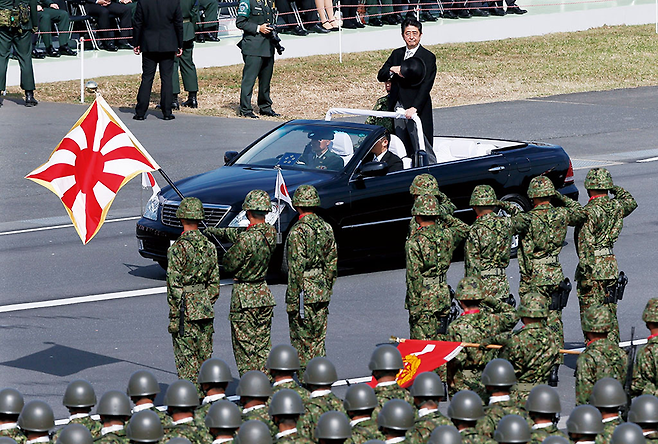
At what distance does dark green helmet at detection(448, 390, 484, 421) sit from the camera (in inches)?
275

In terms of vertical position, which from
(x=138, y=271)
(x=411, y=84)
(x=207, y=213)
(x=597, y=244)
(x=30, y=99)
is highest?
(x=411, y=84)

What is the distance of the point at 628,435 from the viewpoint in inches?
244

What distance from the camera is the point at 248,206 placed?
10.2m

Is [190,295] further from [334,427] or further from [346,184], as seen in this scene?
[346,184]

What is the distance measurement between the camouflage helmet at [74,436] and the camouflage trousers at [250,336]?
11.8 feet

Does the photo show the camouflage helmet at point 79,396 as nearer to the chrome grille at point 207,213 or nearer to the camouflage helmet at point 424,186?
the camouflage helmet at point 424,186

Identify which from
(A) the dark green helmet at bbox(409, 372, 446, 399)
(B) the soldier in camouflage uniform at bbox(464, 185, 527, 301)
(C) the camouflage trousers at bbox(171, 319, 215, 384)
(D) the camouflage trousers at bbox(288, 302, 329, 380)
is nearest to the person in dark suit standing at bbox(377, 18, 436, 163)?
(B) the soldier in camouflage uniform at bbox(464, 185, 527, 301)

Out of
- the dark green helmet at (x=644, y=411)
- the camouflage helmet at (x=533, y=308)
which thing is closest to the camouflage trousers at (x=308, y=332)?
the camouflage helmet at (x=533, y=308)

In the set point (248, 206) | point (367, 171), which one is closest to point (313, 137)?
point (367, 171)

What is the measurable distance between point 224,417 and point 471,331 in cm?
292

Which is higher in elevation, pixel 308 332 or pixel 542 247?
pixel 542 247

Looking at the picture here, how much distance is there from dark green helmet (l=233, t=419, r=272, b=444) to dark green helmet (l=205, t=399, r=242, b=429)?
14.6 inches

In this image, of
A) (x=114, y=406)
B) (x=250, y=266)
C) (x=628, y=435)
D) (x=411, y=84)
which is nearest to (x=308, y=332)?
(x=250, y=266)

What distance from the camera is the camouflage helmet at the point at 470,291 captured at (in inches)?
363
